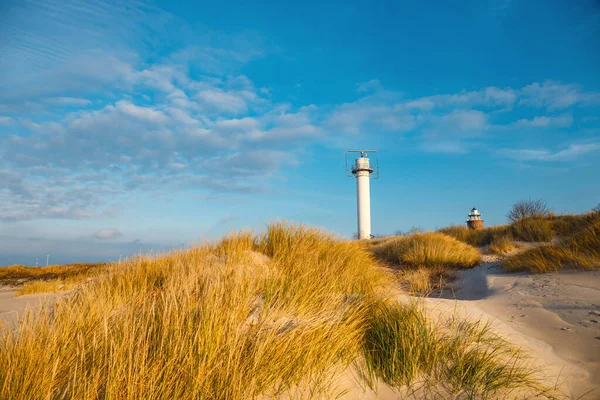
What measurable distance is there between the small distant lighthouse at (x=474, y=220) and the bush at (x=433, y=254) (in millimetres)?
12713

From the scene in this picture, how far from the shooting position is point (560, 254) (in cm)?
727

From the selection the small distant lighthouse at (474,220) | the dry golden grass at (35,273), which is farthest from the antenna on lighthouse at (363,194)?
the dry golden grass at (35,273)

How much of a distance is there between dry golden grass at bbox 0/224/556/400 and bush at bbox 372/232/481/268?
7200 mm

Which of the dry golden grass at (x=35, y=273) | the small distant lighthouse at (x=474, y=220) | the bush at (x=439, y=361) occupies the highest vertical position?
the small distant lighthouse at (x=474, y=220)

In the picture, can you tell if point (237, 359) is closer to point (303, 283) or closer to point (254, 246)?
point (303, 283)

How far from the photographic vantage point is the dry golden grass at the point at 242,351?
209cm

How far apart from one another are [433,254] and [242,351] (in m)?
9.22

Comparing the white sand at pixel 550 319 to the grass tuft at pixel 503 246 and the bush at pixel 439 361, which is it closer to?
the bush at pixel 439 361

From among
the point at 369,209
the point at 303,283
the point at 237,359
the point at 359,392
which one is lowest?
the point at 359,392

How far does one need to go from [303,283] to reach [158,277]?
2.54 m

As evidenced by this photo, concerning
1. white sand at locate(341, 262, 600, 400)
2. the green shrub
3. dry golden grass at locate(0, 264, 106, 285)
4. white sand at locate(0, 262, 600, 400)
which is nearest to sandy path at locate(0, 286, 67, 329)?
white sand at locate(0, 262, 600, 400)

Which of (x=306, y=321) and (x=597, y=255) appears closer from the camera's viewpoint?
(x=306, y=321)

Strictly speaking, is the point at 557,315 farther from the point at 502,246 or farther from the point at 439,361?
the point at 502,246

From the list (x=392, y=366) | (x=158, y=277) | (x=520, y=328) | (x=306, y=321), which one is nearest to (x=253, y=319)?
(x=306, y=321)
